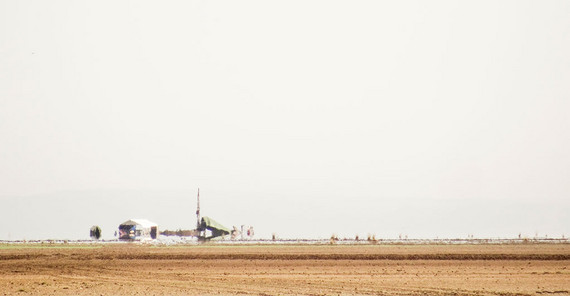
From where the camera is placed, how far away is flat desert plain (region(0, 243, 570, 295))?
90.2 feet

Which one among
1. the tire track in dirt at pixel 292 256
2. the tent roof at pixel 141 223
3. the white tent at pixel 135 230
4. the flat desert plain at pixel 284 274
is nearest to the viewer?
the flat desert plain at pixel 284 274

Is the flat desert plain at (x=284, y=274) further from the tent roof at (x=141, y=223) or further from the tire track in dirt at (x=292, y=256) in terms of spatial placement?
the tent roof at (x=141, y=223)

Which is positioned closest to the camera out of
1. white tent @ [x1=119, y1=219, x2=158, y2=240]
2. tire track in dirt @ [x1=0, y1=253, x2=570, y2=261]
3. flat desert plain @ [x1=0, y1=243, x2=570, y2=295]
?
flat desert plain @ [x1=0, y1=243, x2=570, y2=295]

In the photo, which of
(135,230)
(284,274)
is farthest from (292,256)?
(135,230)

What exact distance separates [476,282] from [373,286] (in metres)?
5.05

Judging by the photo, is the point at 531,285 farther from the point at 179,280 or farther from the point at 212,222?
the point at 212,222

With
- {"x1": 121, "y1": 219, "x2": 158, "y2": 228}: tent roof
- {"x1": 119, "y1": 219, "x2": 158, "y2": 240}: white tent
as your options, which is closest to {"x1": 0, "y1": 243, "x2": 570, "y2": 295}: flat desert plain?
{"x1": 119, "y1": 219, "x2": 158, "y2": 240}: white tent

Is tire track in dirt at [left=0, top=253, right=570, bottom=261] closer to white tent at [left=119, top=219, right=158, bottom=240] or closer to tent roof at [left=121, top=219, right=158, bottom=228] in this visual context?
white tent at [left=119, top=219, right=158, bottom=240]

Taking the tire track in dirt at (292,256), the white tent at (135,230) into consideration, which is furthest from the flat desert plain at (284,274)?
the white tent at (135,230)

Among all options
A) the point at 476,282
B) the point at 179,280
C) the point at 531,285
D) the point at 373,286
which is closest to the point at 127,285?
the point at 179,280

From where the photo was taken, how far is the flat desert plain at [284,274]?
1083 inches

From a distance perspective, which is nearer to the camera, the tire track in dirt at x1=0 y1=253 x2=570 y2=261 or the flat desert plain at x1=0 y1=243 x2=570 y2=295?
the flat desert plain at x1=0 y1=243 x2=570 y2=295

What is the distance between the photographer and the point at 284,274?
33906 mm

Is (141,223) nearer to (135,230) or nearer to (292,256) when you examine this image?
(135,230)
